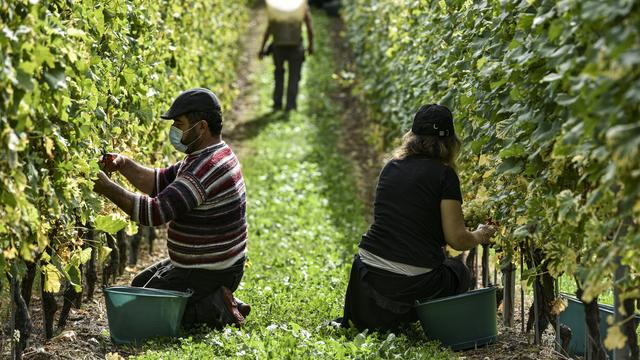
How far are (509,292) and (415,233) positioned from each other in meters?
0.94

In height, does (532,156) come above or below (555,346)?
above

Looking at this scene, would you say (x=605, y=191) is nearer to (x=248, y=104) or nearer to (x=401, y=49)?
(x=401, y=49)

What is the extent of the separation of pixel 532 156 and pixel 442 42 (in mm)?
2911

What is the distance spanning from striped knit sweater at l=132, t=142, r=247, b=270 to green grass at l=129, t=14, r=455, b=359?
1.51 ft

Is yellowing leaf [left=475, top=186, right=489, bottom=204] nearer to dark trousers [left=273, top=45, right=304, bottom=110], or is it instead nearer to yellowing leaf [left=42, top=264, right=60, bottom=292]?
yellowing leaf [left=42, top=264, right=60, bottom=292]

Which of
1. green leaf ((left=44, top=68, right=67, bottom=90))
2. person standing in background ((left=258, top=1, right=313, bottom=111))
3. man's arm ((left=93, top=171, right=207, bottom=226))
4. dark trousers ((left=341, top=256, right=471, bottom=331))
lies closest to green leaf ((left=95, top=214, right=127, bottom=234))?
man's arm ((left=93, top=171, right=207, bottom=226))

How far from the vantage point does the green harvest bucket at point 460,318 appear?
5.64 m

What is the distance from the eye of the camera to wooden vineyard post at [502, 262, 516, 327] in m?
6.21

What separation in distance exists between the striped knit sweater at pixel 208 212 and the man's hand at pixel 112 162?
35 centimetres

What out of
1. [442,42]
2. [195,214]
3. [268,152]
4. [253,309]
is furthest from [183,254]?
[268,152]

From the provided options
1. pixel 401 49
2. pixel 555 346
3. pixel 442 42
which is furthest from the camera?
pixel 401 49

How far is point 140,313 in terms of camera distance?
557 centimetres

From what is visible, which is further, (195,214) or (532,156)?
(195,214)

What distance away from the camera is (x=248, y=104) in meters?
16.3
